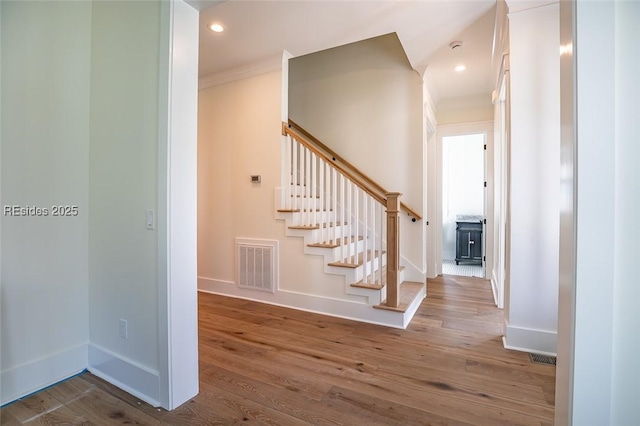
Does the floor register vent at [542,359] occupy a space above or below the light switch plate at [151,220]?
below

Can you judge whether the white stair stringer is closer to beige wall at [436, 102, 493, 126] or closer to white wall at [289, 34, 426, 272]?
white wall at [289, 34, 426, 272]

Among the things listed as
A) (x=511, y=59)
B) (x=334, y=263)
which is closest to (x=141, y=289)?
(x=334, y=263)

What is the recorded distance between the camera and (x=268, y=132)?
333 cm

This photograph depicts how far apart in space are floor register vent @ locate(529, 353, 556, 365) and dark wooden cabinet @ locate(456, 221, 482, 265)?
12.0 feet

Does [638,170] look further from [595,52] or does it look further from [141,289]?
[141,289]

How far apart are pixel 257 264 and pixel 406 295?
5.62 feet

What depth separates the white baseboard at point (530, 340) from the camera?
220 centimetres

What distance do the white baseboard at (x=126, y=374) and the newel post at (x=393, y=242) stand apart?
6.36ft

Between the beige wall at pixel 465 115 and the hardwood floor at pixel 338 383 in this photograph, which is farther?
the beige wall at pixel 465 115

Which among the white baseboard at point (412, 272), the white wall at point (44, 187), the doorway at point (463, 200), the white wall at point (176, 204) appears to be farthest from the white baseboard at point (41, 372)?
the doorway at point (463, 200)

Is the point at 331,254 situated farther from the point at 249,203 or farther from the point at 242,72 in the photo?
the point at 242,72

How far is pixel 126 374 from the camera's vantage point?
176 cm

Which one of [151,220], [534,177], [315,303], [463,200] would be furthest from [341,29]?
[463,200]

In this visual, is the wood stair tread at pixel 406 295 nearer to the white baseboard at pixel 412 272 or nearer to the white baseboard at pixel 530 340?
the white baseboard at pixel 412 272
